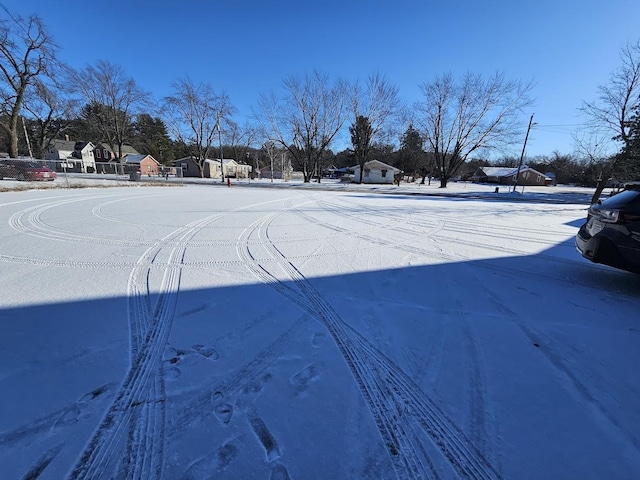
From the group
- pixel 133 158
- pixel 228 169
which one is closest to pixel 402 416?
pixel 228 169

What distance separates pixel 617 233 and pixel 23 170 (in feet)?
89.1

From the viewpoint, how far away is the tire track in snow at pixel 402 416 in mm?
1619

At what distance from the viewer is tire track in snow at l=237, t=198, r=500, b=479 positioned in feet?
5.31

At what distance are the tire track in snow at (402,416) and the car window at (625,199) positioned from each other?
379cm

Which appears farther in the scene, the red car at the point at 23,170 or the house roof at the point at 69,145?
the house roof at the point at 69,145

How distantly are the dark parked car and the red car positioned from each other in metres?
26.2

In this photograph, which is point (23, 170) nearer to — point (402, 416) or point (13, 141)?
point (13, 141)

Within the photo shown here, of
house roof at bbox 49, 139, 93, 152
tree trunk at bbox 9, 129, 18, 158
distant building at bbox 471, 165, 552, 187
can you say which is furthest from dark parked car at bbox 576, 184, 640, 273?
house roof at bbox 49, 139, 93, 152

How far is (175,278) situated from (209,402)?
256 centimetres

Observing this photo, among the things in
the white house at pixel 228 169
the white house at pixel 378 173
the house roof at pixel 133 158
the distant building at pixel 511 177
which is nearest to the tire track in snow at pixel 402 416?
the white house at pixel 378 173

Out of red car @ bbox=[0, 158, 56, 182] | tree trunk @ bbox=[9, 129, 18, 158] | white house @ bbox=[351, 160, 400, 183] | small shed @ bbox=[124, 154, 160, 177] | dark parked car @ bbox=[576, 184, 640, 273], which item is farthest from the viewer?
small shed @ bbox=[124, 154, 160, 177]

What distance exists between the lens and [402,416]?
1.92m

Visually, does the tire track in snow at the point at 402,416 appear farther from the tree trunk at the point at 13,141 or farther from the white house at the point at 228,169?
the white house at the point at 228,169

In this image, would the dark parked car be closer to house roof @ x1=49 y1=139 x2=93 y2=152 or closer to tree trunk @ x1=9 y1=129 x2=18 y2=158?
tree trunk @ x1=9 y1=129 x2=18 y2=158
